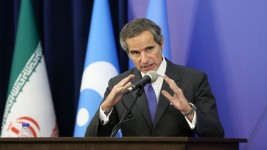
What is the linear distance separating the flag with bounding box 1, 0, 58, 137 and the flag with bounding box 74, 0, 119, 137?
31cm

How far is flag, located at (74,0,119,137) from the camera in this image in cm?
415

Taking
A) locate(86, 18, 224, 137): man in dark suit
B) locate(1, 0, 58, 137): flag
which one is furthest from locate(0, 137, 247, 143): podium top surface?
locate(1, 0, 58, 137): flag

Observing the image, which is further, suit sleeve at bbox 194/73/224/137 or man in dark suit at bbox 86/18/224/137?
man in dark suit at bbox 86/18/224/137

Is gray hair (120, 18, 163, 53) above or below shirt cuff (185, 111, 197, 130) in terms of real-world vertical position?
above

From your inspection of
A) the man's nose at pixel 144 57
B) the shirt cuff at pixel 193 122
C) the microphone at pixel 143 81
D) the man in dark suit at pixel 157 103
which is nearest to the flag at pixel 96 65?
the man in dark suit at pixel 157 103

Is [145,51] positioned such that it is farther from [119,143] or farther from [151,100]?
[119,143]

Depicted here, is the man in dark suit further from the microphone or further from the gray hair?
the microphone

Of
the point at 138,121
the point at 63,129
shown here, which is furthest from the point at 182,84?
the point at 63,129

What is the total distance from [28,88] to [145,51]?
63.2 inches

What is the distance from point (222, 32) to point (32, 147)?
6.12 feet

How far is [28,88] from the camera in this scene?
4.37 metres

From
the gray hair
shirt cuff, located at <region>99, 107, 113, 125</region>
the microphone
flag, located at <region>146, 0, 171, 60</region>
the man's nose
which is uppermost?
flag, located at <region>146, 0, 171, 60</region>

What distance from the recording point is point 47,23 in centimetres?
466

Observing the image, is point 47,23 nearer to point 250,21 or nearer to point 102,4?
point 102,4
